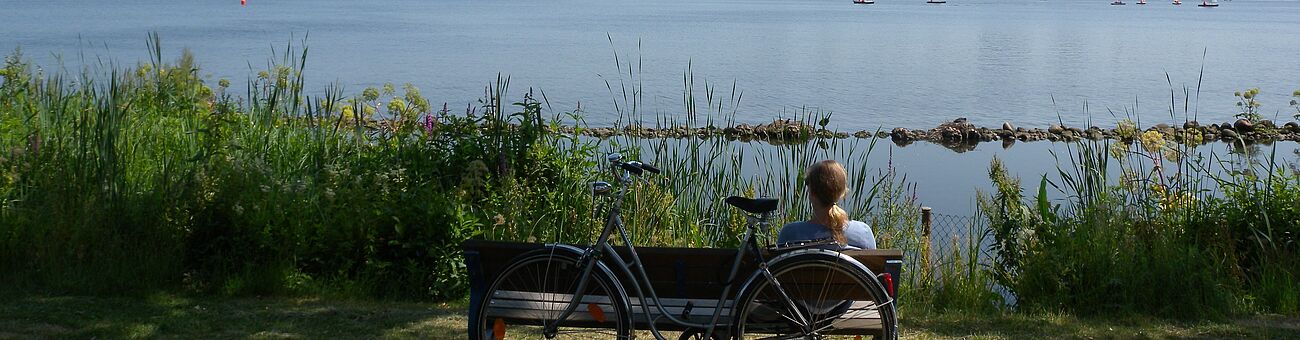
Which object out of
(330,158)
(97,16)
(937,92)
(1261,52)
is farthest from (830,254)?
(97,16)

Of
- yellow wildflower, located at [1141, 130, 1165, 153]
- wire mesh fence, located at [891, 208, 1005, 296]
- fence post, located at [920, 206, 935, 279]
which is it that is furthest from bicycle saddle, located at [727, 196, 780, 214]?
yellow wildflower, located at [1141, 130, 1165, 153]

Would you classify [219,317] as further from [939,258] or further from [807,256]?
[939,258]

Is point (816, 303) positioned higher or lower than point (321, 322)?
higher

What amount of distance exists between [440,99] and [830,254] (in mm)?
21558

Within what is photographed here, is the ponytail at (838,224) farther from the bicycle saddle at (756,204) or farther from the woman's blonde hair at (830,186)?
the bicycle saddle at (756,204)

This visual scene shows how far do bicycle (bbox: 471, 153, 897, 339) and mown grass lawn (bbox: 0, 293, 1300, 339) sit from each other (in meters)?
1.10

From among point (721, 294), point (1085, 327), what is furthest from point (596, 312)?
point (1085, 327)

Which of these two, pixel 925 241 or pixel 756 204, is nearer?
pixel 756 204

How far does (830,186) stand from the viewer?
489cm

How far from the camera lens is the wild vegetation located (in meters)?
6.57

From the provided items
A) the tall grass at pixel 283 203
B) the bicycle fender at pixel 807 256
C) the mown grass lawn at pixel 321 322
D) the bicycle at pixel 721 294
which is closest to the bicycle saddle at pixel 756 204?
the bicycle at pixel 721 294

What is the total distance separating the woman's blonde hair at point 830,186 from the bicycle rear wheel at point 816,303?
35 centimetres

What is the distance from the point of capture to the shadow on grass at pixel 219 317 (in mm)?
5652

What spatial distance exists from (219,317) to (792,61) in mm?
33044
